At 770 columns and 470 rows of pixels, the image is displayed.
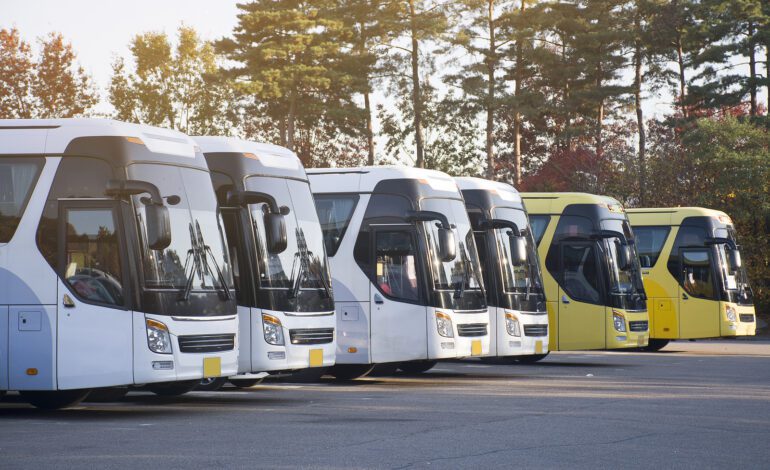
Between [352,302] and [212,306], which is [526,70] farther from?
[212,306]

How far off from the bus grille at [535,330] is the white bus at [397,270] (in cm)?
234

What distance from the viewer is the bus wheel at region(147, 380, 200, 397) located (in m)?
16.5

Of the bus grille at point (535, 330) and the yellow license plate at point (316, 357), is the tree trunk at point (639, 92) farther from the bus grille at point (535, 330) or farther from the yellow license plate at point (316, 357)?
the yellow license plate at point (316, 357)

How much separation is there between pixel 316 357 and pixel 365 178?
15.0ft

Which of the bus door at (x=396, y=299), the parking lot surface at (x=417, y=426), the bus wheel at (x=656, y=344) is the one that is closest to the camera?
the parking lot surface at (x=417, y=426)

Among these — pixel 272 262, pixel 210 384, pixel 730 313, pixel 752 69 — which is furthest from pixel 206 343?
pixel 752 69

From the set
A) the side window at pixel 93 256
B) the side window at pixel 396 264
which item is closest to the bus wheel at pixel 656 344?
the side window at pixel 396 264

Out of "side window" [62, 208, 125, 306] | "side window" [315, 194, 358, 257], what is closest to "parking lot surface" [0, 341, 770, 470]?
"side window" [62, 208, 125, 306]

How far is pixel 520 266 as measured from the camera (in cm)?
2358

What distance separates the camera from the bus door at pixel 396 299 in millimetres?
19703

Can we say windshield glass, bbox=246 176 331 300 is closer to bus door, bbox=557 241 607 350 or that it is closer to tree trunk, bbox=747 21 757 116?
bus door, bbox=557 241 607 350

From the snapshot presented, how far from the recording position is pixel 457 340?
20047mm

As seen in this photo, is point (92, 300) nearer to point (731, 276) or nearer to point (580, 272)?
point (580, 272)

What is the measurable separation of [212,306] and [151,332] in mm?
900
